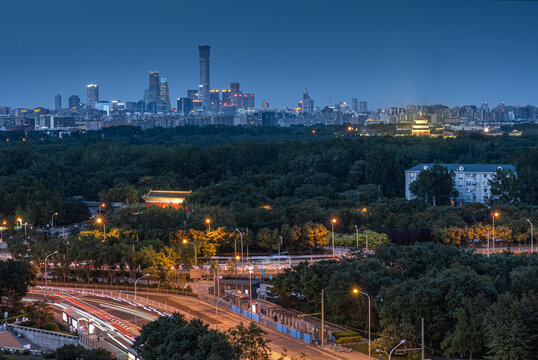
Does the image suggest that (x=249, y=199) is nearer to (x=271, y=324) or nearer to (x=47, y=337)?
(x=271, y=324)

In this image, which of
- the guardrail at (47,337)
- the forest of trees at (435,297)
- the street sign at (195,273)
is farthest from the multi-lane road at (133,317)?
the street sign at (195,273)

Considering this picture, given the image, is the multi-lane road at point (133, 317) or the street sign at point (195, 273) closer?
the multi-lane road at point (133, 317)

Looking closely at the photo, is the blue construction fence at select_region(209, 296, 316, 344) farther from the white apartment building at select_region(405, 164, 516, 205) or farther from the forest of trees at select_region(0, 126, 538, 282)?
the white apartment building at select_region(405, 164, 516, 205)

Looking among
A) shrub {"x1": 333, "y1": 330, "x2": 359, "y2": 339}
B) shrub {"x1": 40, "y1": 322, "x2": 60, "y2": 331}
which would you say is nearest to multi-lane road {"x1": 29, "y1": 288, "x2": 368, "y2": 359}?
shrub {"x1": 333, "y1": 330, "x2": 359, "y2": 339}

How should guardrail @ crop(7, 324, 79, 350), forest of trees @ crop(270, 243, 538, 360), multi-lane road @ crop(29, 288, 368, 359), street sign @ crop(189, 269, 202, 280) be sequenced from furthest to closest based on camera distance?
street sign @ crop(189, 269, 202, 280), guardrail @ crop(7, 324, 79, 350), multi-lane road @ crop(29, 288, 368, 359), forest of trees @ crop(270, 243, 538, 360)

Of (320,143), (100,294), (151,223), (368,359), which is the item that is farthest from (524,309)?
(320,143)

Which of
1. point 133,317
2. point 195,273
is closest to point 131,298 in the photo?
point 133,317

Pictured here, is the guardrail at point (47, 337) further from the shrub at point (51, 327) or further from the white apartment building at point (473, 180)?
the white apartment building at point (473, 180)

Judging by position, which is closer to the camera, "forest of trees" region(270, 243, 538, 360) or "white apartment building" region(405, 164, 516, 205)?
"forest of trees" region(270, 243, 538, 360)

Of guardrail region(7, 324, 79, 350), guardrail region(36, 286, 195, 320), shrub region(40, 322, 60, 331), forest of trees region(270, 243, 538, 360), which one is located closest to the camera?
forest of trees region(270, 243, 538, 360)

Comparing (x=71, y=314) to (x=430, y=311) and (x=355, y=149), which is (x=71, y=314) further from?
(x=355, y=149)

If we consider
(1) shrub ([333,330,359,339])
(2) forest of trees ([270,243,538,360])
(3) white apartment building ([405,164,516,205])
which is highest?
(3) white apartment building ([405,164,516,205])
